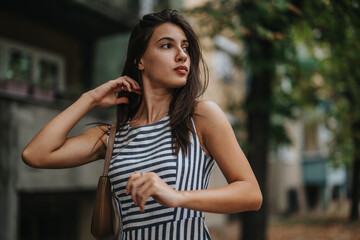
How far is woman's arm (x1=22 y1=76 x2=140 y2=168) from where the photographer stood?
188cm

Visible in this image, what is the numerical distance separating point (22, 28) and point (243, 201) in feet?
26.7

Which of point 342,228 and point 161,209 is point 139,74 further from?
point 342,228

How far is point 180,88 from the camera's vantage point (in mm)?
1980

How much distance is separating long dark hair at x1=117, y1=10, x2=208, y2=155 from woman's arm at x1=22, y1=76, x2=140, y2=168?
7 cm

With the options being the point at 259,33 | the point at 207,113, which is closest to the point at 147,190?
the point at 207,113

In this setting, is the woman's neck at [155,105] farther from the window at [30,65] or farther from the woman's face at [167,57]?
the window at [30,65]

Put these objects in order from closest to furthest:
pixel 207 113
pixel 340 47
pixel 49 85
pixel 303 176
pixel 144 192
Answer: pixel 144 192
pixel 207 113
pixel 340 47
pixel 49 85
pixel 303 176

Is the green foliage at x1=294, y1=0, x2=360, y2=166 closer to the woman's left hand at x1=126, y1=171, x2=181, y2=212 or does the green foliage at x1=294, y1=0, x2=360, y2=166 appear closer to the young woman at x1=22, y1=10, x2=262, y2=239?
the young woman at x1=22, y1=10, x2=262, y2=239

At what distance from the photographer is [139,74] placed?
210 centimetres

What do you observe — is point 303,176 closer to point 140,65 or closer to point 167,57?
A: point 140,65

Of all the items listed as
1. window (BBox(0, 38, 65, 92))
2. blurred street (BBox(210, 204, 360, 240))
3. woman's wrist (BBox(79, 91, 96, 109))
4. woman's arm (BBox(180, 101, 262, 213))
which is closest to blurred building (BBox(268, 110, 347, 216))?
blurred street (BBox(210, 204, 360, 240))

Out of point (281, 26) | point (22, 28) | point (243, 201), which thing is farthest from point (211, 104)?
point (22, 28)

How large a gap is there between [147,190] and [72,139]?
0.80m

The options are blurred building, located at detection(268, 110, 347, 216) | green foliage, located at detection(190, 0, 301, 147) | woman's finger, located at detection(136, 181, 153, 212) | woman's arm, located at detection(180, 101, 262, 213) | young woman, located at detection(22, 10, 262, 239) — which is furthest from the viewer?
blurred building, located at detection(268, 110, 347, 216)
